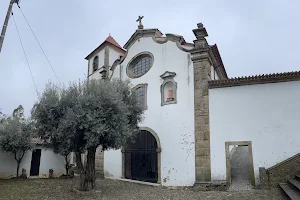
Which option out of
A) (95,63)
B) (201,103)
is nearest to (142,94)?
(201,103)

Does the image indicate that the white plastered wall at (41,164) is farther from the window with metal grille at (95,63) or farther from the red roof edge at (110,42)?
the red roof edge at (110,42)

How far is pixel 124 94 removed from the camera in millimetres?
12070

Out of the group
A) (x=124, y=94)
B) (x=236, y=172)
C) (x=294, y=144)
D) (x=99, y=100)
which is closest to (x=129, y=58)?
(x=124, y=94)

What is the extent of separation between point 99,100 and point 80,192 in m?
3.78

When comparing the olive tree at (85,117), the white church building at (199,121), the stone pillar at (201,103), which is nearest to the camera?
the olive tree at (85,117)

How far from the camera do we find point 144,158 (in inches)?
594

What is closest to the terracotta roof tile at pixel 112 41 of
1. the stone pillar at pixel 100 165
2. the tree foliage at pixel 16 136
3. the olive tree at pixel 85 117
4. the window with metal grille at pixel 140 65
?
the window with metal grille at pixel 140 65

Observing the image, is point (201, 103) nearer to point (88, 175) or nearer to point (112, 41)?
point (88, 175)

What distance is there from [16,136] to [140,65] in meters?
8.78

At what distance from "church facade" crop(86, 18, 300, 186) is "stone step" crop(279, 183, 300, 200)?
1.11 metres

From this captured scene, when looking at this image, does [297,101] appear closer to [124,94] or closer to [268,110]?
[268,110]

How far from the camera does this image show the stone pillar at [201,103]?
12391mm

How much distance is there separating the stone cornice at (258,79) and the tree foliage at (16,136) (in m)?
11.4

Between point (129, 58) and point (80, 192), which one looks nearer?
point (80, 192)
